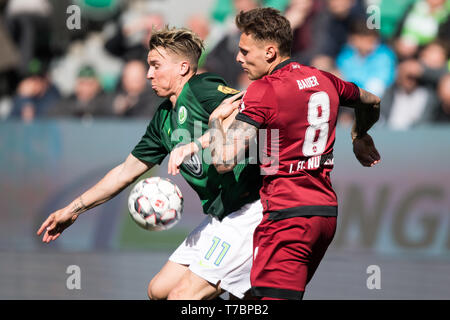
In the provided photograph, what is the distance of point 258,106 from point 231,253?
129 centimetres

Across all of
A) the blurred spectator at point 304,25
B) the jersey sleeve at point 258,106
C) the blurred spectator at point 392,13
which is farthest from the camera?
the blurred spectator at point 392,13

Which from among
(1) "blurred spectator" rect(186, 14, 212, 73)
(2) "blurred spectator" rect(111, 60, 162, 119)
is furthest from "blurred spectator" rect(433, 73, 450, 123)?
Result: (2) "blurred spectator" rect(111, 60, 162, 119)

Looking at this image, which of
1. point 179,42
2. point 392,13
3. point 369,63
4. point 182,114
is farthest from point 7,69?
point 182,114

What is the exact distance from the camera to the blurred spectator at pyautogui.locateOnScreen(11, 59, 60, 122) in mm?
11289

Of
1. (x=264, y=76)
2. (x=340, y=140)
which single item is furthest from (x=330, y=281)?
(x=264, y=76)

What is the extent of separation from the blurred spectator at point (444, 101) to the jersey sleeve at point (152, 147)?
5.67 meters

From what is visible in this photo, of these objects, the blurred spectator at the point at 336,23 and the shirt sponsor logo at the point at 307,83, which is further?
the blurred spectator at the point at 336,23

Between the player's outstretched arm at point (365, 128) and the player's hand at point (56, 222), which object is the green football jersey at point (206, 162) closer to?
the player's outstretched arm at point (365, 128)

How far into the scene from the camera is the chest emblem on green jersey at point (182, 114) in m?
5.42

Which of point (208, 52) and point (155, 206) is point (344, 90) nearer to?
point (155, 206)

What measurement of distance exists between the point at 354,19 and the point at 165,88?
20.1ft

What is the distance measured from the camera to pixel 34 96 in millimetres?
11414

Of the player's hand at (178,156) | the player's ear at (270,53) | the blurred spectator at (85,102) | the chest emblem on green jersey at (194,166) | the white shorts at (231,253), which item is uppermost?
the player's ear at (270,53)

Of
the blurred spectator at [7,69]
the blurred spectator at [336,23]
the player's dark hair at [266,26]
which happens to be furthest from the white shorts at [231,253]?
the blurred spectator at [7,69]
